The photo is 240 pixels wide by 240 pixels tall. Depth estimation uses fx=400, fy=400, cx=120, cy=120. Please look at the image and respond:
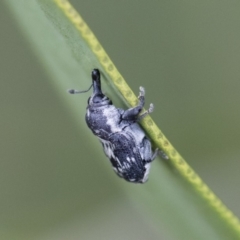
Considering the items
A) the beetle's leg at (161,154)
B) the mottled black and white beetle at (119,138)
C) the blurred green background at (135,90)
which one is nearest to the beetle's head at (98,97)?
the mottled black and white beetle at (119,138)

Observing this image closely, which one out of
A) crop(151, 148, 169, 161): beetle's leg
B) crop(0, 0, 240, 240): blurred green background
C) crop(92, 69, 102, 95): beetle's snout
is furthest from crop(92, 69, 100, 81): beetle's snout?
crop(0, 0, 240, 240): blurred green background

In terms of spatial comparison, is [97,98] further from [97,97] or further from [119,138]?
[119,138]

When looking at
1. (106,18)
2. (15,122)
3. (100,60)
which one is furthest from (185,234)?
(15,122)

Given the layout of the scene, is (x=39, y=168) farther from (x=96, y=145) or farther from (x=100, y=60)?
(x=100, y=60)

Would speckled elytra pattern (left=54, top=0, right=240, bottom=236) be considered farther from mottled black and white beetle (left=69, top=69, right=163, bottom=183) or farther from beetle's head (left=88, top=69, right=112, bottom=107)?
mottled black and white beetle (left=69, top=69, right=163, bottom=183)

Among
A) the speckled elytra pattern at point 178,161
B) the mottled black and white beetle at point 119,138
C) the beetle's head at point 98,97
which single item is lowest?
the speckled elytra pattern at point 178,161

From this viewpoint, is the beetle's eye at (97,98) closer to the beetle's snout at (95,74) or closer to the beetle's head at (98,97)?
the beetle's head at (98,97)
